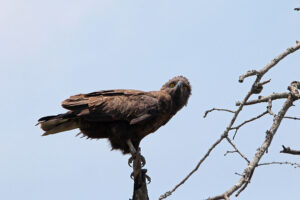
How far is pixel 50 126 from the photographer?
24.3ft

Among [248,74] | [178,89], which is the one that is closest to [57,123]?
[178,89]

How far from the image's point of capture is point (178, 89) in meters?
8.12

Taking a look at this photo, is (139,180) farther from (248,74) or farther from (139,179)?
(248,74)

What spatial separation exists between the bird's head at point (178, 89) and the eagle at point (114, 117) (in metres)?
0.42

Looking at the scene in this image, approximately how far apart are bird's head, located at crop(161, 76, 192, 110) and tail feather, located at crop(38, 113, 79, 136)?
1.57 metres

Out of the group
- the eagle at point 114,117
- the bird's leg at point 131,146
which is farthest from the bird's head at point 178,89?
the bird's leg at point 131,146

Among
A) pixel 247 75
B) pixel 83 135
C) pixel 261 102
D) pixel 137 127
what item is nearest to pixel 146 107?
pixel 137 127

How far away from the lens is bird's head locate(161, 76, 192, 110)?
26.5 ft

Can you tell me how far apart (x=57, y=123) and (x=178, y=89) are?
1.93 meters

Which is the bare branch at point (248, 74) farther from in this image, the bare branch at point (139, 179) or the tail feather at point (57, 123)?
the tail feather at point (57, 123)

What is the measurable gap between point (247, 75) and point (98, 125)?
12.4 ft

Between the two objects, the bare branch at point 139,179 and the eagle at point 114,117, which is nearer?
the bare branch at point 139,179

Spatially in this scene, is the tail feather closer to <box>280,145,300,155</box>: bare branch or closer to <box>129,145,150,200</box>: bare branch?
<box>129,145,150,200</box>: bare branch

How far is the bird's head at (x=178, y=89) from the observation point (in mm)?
8086
